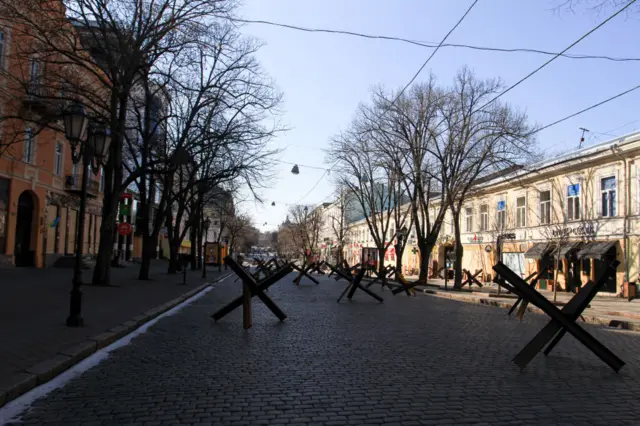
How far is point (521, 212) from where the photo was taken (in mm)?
33125

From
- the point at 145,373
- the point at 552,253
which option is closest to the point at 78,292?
the point at 145,373

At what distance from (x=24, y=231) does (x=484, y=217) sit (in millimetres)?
28878

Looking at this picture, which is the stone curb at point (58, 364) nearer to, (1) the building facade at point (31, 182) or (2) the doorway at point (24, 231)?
(1) the building facade at point (31, 182)

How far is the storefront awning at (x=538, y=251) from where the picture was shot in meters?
28.6

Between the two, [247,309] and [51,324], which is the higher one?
[247,309]

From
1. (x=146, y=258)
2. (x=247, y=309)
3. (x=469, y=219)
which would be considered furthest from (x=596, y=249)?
(x=146, y=258)

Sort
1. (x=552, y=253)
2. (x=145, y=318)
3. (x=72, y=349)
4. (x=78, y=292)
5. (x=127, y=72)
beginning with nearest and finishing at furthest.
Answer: (x=72, y=349), (x=78, y=292), (x=145, y=318), (x=127, y=72), (x=552, y=253)

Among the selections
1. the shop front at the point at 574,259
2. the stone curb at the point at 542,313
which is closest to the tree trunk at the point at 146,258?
the stone curb at the point at 542,313

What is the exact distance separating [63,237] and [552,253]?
92.0ft

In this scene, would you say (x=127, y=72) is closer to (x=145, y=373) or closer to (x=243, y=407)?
(x=145, y=373)

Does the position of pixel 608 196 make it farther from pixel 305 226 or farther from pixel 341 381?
pixel 305 226

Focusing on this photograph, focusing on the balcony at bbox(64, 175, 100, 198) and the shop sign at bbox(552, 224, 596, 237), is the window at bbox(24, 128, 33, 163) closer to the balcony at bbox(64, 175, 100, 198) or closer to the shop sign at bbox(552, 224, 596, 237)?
the balcony at bbox(64, 175, 100, 198)

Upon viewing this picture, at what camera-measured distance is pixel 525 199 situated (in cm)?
3238

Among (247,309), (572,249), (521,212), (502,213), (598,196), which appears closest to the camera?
(247,309)
